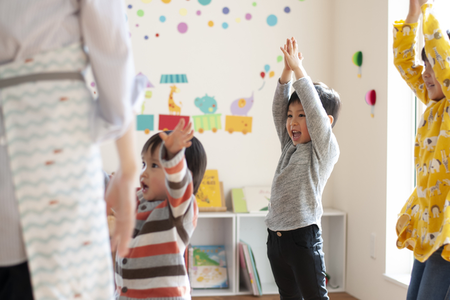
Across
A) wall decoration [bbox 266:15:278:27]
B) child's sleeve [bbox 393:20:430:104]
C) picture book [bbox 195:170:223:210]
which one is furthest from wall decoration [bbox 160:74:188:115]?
child's sleeve [bbox 393:20:430:104]

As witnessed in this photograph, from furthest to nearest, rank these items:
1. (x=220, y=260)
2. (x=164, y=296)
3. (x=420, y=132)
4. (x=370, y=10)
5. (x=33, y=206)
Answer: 1. (x=220, y=260)
2. (x=370, y=10)
3. (x=420, y=132)
4. (x=164, y=296)
5. (x=33, y=206)

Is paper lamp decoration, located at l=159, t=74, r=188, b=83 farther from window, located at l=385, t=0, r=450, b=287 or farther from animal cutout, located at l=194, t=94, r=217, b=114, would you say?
window, located at l=385, t=0, r=450, b=287

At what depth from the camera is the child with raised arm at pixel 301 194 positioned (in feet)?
5.07

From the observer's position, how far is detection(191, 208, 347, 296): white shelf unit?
9.15 feet

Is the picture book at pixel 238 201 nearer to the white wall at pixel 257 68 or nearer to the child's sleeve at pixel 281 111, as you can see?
the white wall at pixel 257 68

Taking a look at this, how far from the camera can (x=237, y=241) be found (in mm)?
2682

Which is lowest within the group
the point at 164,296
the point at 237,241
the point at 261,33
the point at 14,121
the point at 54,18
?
the point at 237,241

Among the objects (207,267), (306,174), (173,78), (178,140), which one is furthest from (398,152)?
(178,140)

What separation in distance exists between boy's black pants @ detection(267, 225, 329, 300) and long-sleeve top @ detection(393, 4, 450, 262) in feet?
1.00

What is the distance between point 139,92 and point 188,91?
216cm

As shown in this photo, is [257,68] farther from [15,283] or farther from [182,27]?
[15,283]

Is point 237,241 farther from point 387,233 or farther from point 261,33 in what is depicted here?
point 261,33

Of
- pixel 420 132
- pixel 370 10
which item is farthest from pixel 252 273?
pixel 370 10

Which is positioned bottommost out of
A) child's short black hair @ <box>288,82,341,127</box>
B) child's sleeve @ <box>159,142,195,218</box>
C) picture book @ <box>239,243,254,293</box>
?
picture book @ <box>239,243,254,293</box>
